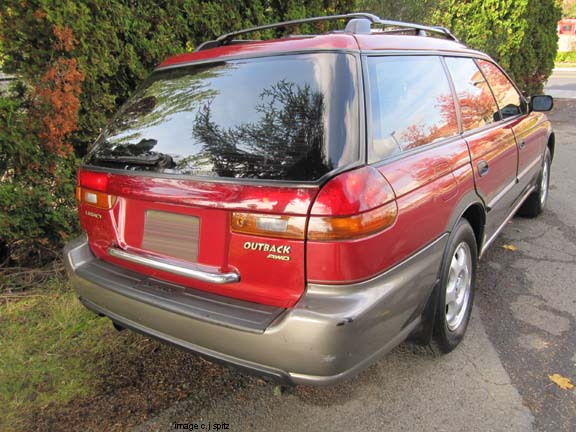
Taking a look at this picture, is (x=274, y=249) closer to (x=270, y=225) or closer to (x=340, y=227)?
(x=270, y=225)

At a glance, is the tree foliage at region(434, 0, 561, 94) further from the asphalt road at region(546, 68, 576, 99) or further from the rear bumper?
the rear bumper

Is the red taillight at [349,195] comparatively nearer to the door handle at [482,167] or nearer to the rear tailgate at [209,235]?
the rear tailgate at [209,235]

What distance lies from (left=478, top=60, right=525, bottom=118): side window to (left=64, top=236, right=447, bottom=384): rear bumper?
2014 mm

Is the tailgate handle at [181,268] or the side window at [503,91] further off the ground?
the side window at [503,91]

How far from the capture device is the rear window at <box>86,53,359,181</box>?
189 cm

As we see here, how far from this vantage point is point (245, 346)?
1.85 metres

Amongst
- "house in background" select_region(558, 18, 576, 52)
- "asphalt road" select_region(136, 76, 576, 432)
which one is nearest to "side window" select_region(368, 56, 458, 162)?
"asphalt road" select_region(136, 76, 576, 432)

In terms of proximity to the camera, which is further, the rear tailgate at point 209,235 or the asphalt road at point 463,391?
the asphalt road at point 463,391

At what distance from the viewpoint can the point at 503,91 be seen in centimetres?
389

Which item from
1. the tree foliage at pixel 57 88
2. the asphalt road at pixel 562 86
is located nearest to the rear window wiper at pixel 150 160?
→ the tree foliage at pixel 57 88

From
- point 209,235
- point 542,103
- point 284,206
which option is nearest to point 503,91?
point 542,103

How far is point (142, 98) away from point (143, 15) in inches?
64.6

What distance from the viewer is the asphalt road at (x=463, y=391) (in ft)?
7.44

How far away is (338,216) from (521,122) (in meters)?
3.00
